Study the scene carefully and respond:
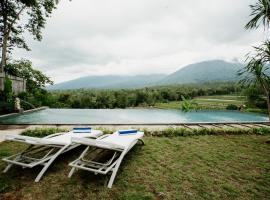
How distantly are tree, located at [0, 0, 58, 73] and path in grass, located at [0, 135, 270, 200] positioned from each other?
12.2m

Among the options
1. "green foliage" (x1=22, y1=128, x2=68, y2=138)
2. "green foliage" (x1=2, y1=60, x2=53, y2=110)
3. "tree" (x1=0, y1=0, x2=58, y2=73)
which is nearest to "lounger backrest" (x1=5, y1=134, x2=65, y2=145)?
"green foliage" (x1=22, y1=128, x2=68, y2=138)

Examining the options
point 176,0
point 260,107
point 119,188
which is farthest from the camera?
point 260,107

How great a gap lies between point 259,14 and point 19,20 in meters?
15.4

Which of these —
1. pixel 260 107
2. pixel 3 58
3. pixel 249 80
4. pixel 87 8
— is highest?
pixel 87 8

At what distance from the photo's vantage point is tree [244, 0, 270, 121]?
529 centimetres

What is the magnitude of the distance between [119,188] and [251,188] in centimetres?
205

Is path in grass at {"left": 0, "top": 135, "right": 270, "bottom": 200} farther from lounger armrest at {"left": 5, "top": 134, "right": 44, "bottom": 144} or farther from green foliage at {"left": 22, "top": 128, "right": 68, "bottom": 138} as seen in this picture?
green foliage at {"left": 22, "top": 128, "right": 68, "bottom": 138}

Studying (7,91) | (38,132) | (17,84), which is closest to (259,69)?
(38,132)

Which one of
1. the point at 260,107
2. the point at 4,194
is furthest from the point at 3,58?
the point at 260,107

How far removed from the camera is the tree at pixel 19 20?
12859 millimetres

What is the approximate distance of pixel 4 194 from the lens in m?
2.59

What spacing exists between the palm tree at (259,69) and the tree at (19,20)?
1343cm

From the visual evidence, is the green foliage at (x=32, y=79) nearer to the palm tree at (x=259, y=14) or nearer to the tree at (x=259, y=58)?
the tree at (x=259, y=58)

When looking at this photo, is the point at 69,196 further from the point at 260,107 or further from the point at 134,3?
the point at 260,107
